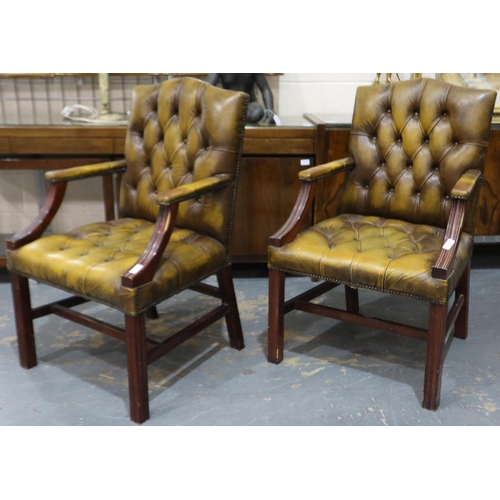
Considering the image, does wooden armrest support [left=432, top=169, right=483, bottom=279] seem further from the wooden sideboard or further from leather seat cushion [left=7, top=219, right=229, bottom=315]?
the wooden sideboard

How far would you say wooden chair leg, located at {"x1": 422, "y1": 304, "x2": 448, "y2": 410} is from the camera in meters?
1.81

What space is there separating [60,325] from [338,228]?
133 cm

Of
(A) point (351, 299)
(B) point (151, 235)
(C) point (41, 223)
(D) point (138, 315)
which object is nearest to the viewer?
(D) point (138, 315)

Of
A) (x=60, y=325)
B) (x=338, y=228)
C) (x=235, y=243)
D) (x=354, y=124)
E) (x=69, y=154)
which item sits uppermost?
(x=354, y=124)

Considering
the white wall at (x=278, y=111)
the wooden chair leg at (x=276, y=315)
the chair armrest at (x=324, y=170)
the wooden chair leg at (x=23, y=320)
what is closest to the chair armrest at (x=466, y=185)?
the chair armrest at (x=324, y=170)

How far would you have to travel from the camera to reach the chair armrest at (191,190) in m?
1.81

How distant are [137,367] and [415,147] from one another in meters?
1.36

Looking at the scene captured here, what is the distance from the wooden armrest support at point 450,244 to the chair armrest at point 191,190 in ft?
2.57

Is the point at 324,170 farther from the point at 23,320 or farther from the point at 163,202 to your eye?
the point at 23,320

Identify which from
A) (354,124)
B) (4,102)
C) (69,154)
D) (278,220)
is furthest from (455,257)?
(4,102)

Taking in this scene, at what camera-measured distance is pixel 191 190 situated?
188 cm

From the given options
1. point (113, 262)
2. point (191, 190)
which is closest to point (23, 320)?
point (113, 262)

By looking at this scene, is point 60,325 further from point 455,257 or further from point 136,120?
point 455,257

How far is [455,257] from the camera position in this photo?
1865 mm
